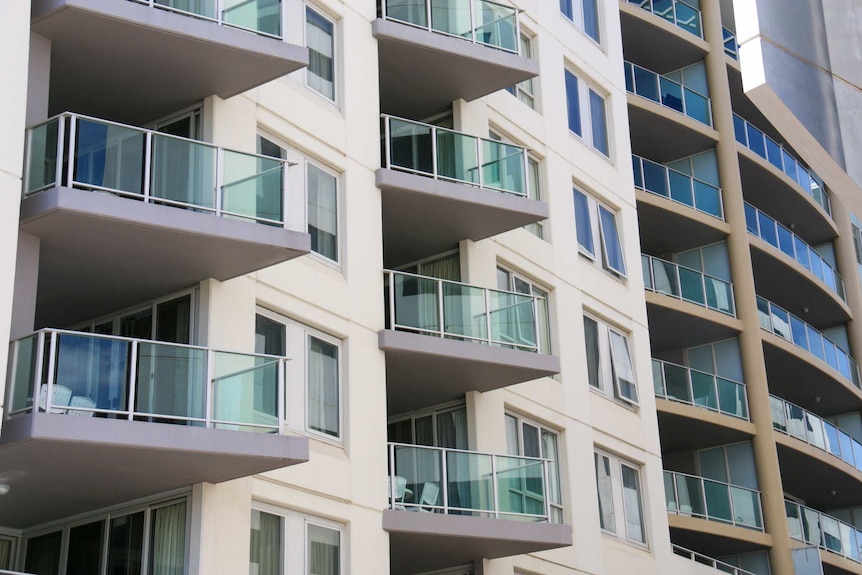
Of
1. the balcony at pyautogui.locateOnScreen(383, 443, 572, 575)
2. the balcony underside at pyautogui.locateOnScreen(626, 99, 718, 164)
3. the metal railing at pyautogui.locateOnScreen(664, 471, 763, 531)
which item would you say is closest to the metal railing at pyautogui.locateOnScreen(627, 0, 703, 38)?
the balcony underside at pyautogui.locateOnScreen(626, 99, 718, 164)

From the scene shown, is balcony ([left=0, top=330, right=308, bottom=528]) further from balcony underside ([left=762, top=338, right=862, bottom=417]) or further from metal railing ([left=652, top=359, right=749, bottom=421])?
balcony underside ([left=762, top=338, right=862, bottom=417])

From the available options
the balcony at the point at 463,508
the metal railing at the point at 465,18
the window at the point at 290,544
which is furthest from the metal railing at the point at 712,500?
the window at the point at 290,544

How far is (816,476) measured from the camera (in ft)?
129

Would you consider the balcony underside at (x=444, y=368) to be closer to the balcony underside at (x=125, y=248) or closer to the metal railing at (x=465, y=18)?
the balcony underside at (x=125, y=248)

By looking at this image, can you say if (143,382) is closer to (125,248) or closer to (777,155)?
(125,248)

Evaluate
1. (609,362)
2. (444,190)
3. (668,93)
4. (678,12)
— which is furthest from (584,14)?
(444,190)

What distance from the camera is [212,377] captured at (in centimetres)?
1764

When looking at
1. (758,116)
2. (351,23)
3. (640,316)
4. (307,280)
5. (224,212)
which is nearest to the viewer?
(224,212)

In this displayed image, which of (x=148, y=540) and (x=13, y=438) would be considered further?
(x=148, y=540)

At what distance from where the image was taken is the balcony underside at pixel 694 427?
33.4 meters

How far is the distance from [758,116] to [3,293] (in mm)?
30908

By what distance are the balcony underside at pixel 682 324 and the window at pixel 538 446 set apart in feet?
29.0

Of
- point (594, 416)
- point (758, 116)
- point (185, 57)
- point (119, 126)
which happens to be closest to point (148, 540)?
point (119, 126)

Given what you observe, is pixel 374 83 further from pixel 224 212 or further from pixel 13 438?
pixel 13 438
